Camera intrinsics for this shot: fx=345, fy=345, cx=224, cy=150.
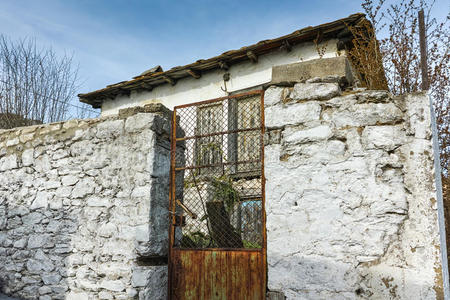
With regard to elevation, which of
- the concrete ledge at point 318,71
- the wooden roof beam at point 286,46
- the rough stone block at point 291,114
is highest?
the wooden roof beam at point 286,46

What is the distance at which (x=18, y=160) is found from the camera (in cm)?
414

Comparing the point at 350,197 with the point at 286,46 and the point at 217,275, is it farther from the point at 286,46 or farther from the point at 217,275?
the point at 286,46

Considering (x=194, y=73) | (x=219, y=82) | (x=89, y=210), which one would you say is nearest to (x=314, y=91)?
(x=89, y=210)

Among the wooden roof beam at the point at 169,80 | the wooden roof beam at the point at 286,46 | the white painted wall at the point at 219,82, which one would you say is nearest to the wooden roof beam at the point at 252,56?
the white painted wall at the point at 219,82

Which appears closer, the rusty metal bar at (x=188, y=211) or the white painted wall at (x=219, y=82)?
the rusty metal bar at (x=188, y=211)

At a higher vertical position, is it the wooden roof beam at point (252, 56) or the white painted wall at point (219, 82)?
the wooden roof beam at point (252, 56)

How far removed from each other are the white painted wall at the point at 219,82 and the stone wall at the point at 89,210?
3.41 meters

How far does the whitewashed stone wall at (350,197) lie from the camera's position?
2.16m

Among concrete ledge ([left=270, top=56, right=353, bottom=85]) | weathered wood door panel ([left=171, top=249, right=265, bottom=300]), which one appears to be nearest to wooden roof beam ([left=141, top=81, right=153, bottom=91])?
weathered wood door panel ([left=171, top=249, right=265, bottom=300])

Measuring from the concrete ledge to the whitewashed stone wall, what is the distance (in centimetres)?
7

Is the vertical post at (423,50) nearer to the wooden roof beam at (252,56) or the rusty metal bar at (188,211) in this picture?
the wooden roof beam at (252,56)

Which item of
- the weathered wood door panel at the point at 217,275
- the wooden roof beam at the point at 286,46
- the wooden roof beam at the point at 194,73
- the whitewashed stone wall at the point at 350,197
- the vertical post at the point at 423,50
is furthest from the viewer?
the wooden roof beam at the point at 194,73

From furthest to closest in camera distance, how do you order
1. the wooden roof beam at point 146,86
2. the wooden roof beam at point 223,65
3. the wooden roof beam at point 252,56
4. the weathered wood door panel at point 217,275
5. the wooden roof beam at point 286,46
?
the wooden roof beam at point 146,86 → the wooden roof beam at point 223,65 → the wooden roof beam at point 252,56 → the wooden roof beam at point 286,46 → the weathered wood door panel at point 217,275

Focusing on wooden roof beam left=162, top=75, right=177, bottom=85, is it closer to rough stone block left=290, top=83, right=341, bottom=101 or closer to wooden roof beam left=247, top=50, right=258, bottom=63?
wooden roof beam left=247, top=50, right=258, bottom=63
